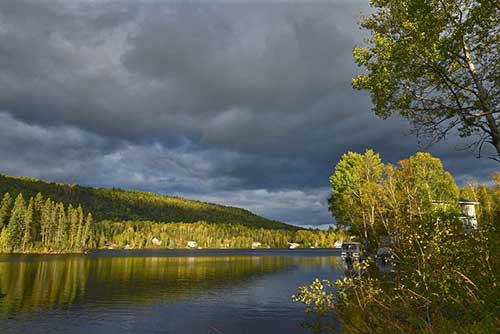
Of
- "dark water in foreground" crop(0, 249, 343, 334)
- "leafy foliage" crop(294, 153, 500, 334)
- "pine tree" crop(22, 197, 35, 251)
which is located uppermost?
"pine tree" crop(22, 197, 35, 251)

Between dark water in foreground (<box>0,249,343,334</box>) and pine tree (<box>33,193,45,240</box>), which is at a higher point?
pine tree (<box>33,193,45,240</box>)

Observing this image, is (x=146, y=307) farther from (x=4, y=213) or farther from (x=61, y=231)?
(x=61, y=231)

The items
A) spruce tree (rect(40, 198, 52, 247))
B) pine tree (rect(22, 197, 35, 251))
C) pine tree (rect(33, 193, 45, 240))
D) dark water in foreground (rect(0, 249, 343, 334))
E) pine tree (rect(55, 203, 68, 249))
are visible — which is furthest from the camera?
pine tree (rect(33, 193, 45, 240))

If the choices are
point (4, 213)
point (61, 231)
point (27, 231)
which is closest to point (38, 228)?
point (61, 231)

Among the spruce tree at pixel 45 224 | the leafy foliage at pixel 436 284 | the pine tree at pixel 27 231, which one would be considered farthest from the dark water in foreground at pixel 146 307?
the spruce tree at pixel 45 224

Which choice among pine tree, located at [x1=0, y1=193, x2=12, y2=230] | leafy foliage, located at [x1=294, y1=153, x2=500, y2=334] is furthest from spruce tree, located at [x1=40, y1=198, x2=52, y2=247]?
leafy foliage, located at [x1=294, y1=153, x2=500, y2=334]

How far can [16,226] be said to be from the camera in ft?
476

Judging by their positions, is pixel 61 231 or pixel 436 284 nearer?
pixel 436 284

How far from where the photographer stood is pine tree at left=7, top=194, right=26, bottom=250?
14275 cm

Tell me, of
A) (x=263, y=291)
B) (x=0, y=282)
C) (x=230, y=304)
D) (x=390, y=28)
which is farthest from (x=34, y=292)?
(x=390, y=28)

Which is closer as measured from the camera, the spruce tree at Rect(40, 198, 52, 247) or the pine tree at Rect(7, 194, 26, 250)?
the pine tree at Rect(7, 194, 26, 250)

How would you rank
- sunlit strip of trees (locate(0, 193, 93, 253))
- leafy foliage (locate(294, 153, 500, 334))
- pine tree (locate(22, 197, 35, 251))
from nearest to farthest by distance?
leafy foliage (locate(294, 153, 500, 334)) → sunlit strip of trees (locate(0, 193, 93, 253)) → pine tree (locate(22, 197, 35, 251))

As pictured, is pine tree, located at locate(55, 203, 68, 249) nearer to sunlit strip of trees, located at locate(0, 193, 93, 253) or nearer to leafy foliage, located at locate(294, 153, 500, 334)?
sunlit strip of trees, located at locate(0, 193, 93, 253)

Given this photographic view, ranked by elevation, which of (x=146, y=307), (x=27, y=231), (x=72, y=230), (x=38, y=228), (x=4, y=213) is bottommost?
(x=146, y=307)
